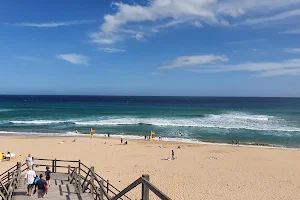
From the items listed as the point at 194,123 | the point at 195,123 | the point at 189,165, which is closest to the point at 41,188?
the point at 189,165

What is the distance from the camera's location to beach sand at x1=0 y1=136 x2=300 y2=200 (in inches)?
703

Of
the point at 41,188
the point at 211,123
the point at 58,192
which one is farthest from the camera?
the point at 211,123

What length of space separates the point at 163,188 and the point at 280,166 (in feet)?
41.5

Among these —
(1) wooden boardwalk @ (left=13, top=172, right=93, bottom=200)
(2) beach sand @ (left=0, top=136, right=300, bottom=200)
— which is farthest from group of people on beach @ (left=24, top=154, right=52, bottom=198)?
(2) beach sand @ (left=0, top=136, right=300, bottom=200)

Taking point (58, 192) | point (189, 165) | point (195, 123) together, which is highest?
point (58, 192)

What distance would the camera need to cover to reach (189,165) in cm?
2420

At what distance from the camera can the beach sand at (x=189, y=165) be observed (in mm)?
17859

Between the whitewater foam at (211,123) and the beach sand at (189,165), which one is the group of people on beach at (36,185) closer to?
the beach sand at (189,165)

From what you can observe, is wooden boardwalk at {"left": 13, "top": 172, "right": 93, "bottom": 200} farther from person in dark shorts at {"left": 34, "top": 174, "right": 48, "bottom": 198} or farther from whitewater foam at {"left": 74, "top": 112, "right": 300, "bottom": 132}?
whitewater foam at {"left": 74, "top": 112, "right": 300, "bottom": 132}

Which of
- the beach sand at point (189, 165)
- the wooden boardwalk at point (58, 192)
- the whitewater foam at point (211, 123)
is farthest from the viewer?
the whitewater foam at point (211, 123)

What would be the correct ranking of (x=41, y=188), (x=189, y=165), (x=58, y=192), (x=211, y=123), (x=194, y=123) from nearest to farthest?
(x=41, y=188)
(x=58, y=192)
(x=189, y=165)
(x=194, y=123)
(x=211, y=123)

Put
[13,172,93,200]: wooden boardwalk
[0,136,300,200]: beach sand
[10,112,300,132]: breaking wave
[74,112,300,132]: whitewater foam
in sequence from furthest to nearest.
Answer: [10,112,300,132]: breaking wave → [74,112,300,132]: whitewater foam → [0,136,300,200]: beach sand → [13,172,93,200]: wooden boardwalk

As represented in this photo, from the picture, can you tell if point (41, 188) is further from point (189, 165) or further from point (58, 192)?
point (189, 165)

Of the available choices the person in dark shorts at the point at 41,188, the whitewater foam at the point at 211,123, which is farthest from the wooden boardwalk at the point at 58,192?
the whitewater foam at the point at 211,123
